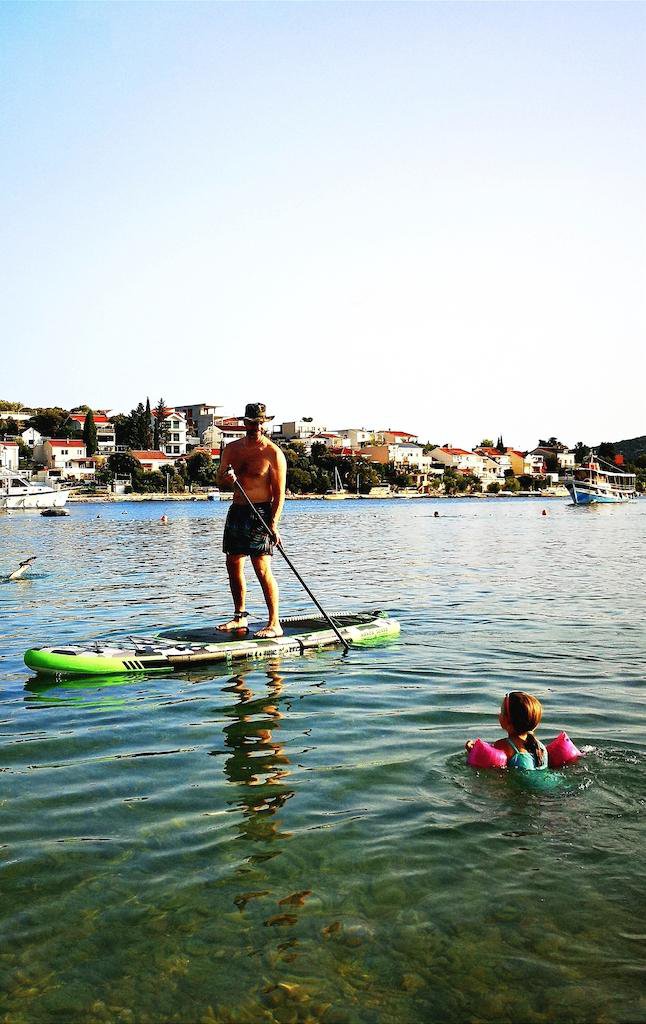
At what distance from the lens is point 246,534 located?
38.5 ft

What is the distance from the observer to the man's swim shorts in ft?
38.4

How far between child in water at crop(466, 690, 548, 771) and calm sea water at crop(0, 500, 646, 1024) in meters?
0.16

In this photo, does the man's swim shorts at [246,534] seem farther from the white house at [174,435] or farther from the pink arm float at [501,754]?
the white house at [174,435]

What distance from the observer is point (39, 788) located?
6.76 m

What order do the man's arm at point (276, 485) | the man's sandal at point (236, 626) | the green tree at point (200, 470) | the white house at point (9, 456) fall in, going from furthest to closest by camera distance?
the green tree at point (200, 470)
the white house at point (9, 456)
the man's sandal at point (236, 626)
the man's arm at point (276, 485)

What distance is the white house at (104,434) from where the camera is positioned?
17238 centimetres

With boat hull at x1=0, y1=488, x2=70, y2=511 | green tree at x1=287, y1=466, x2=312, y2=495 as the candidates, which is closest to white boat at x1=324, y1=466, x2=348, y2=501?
green tree at x1=287, y1=466, x2=312, y2=495

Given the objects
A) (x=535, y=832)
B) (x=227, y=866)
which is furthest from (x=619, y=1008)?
(x=227, y=866)

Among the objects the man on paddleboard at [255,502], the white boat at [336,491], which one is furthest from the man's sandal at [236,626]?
the white boat at [336,491]

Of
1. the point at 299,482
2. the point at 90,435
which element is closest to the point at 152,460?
the point at 90,435

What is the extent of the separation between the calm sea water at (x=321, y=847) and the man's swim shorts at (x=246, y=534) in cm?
160

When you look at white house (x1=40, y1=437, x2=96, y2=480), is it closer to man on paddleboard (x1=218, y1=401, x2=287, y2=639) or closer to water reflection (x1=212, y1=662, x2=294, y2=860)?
man on paddleboard (x1=218, y1=401, x2=287, y2=639)

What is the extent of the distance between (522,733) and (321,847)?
2.12m

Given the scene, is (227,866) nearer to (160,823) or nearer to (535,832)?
(160,823)
